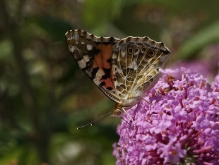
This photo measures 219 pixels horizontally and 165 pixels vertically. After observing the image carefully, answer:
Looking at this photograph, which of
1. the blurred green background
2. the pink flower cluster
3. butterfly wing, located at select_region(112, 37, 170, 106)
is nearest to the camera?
the pink flower cluster

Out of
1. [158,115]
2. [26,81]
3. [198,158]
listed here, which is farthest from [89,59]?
[26,81]

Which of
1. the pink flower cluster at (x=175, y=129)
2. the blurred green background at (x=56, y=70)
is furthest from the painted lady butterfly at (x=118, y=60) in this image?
the blurred green background at (x=56, y=70)

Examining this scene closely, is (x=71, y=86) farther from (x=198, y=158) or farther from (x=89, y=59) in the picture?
(x=198, y=158)

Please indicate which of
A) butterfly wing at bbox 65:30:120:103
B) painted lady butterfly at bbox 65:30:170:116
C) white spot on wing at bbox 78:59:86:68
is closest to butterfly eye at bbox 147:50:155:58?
painted lady butterfly at bbox 65:30:170:116

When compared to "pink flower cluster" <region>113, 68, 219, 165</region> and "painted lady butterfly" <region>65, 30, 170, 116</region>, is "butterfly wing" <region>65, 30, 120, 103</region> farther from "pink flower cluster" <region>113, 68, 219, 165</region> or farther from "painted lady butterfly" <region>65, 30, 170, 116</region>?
"pink flower cluster" <region>113, 68, 219, 165</region>

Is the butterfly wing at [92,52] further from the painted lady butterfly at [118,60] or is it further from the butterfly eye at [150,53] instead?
the butterfly eye at [150,53]

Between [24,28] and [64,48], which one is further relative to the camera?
[24,28]

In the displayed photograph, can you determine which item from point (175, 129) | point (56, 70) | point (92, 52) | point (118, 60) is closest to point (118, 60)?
point (118, 60)
